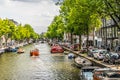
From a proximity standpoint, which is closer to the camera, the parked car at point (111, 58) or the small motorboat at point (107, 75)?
the small motorboat at point (107, 75)

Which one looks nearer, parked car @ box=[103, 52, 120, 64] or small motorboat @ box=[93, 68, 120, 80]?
small motorboat @ box=[93, 68, 120, 80]

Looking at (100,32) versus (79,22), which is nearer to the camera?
(79,22)

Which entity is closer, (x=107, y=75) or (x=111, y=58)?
(x=107, y=75)

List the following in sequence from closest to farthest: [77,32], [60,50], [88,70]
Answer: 1. [88,70]
2. [77,32]
3. [60,50]

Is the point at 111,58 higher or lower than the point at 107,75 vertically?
lower

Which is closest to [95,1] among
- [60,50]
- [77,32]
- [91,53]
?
[91,53]

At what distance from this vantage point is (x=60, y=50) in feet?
408

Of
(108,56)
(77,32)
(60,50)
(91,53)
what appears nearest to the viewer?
(108,56)

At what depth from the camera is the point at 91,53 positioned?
81312 millimetres

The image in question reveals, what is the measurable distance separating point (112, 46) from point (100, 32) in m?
20.0

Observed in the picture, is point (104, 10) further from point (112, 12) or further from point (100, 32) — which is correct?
point (100, 32)

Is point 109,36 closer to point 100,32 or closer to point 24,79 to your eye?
point 100,32

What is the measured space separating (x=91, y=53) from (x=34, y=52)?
102ft

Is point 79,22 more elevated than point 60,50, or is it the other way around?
point 79,22
